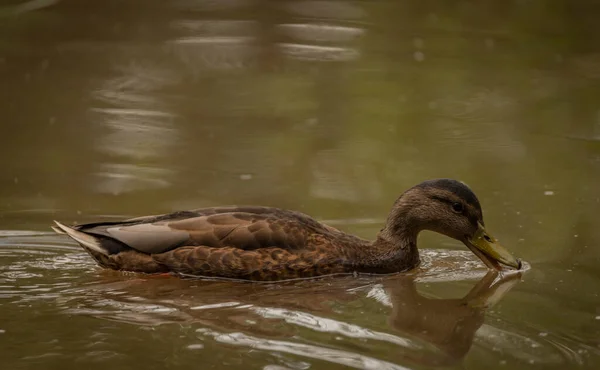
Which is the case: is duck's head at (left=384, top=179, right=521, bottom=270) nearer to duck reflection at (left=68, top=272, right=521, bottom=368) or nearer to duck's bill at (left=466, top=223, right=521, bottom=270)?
duck's bill at (left=466, top=223, right=521, bottom=270)

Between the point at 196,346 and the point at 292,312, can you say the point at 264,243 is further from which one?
the point at 196,346

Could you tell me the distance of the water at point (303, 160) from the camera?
627cm

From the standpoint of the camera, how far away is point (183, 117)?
11.7m

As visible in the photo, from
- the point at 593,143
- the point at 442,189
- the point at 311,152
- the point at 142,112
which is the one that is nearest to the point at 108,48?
the point at 142,112

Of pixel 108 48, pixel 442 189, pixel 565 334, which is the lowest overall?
pixel 565 334

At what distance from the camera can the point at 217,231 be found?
25.2 ft

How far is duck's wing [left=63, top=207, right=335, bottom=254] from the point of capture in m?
7.65

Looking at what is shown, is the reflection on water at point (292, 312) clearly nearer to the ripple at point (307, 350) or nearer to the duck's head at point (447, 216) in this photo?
the ripple at point (307, 350)

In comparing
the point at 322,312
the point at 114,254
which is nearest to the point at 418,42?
the point at 114,254

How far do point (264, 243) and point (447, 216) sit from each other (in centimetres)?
131

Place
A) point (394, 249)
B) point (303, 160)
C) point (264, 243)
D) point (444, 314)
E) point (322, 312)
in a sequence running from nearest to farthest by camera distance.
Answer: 1. point (322, 312)
2. point (444, 314)
3. point (264, 243)
4. point (394, 249)
5. point (303, 160)

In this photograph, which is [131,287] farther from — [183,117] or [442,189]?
[183,117]

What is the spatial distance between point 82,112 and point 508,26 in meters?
6.60

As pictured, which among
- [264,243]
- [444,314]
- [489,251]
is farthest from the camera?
[489,251]
